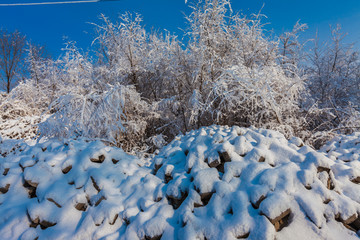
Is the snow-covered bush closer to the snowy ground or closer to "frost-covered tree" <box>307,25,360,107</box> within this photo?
the snowy ground

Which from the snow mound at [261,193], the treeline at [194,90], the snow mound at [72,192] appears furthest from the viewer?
the treeline at [194,90]


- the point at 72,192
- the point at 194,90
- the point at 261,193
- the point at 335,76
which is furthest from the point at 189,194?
the point at 335,76

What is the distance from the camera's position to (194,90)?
5023 mm

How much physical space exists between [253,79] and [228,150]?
2412mm

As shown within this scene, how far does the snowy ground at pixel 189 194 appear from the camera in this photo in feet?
5.50

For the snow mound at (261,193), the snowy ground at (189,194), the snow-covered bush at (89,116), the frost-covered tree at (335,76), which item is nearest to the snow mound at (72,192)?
the snowy ground at (189,194)

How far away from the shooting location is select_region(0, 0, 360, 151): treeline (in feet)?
15.3

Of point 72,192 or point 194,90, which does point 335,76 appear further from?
point 72,192

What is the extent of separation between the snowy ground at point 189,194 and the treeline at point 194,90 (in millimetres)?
1479

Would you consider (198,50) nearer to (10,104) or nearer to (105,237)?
(105,237)

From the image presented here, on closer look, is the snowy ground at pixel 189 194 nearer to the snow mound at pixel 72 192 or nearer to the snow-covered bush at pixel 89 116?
the snow mound at pixel 72 192

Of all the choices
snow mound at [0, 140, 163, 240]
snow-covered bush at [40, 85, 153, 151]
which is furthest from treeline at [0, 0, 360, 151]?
snow mound at [0, 140, 163, 240]

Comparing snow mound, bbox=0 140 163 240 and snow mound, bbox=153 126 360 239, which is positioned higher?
snow mound, bbox=153 126 360 239

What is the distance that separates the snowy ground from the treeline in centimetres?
148
